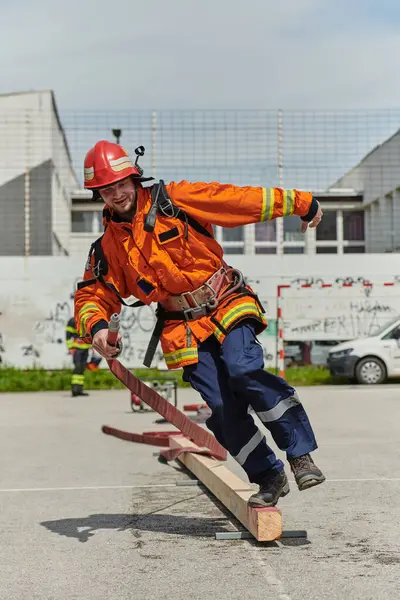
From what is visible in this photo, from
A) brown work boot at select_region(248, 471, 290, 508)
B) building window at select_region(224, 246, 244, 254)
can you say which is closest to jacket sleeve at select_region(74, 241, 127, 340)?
brown work boot at select_region(248, 471, 290, 508)

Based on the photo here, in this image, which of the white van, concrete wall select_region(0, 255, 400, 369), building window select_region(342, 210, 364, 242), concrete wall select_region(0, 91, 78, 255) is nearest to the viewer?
the white van

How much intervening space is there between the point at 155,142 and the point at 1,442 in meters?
12.4

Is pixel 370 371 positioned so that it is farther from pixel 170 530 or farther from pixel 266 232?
pixel 170 530

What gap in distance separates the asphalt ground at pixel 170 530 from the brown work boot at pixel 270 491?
22cm

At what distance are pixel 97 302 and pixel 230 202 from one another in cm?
97

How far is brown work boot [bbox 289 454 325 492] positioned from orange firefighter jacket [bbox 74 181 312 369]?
0.73 metres

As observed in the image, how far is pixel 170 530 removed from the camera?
5.85 meters

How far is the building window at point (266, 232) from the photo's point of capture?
24062 millimetres

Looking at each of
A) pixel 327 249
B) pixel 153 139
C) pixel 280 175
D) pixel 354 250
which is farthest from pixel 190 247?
pixel 327 249

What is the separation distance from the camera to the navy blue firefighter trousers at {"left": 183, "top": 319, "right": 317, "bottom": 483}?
5527 millimetres

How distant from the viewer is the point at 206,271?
19.0ft

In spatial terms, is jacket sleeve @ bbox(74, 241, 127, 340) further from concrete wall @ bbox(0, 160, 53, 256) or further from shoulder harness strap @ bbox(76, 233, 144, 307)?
concrete wall @ bbox(0, 160, 53, 256)

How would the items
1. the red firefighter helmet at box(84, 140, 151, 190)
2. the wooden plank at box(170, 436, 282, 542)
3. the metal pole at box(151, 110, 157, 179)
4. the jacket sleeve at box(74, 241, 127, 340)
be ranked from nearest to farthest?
the wooden plank at box(170, 436, 282, 542) < the red firefighter helmet at box(84, 140, 151, 190) < the jacket sleeve at box(74, 241, 127, 340) < the metal pole at box(151, 110, 157, 179)

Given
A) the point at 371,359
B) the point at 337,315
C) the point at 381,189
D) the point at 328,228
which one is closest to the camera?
the point at 371,359
